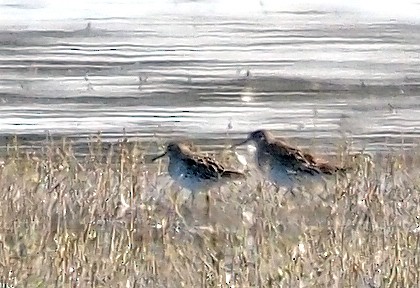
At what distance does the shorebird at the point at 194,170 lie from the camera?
21.5 ft

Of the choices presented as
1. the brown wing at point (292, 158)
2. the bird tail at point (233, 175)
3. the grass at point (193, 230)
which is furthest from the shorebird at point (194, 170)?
the brown wing at point (292, 158)

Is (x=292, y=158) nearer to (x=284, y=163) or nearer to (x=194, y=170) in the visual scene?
(x=284, y=163)

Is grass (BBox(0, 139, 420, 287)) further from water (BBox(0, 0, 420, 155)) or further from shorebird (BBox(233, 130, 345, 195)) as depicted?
water (BBox(0, 0, 420, 155))

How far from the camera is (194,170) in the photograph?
688 cm

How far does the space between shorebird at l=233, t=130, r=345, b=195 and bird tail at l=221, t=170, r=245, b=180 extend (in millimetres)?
116

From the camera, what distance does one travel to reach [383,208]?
5.93 metres

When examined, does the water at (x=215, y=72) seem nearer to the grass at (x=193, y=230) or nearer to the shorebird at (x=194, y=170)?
the shorebird at (x=194, y=170)

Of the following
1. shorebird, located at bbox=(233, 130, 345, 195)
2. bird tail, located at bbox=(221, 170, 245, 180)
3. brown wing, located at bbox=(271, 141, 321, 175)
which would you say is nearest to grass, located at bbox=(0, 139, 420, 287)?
bird tail, located at bbox=(221, 170, 245, 180)

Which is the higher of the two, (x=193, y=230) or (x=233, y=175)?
(x=233, y=175)

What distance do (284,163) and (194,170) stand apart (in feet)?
1.44

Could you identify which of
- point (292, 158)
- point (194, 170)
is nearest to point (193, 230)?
point (194, 170)

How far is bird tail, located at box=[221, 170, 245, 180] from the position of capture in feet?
21.3

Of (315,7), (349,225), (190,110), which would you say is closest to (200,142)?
(190,110)

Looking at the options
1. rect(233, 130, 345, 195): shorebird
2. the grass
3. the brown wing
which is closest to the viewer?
the grass
